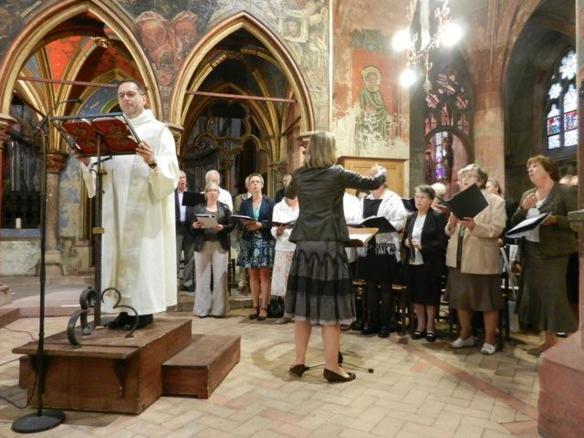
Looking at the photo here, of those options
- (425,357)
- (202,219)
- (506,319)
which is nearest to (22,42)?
(202,219)

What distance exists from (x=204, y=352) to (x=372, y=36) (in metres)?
8.18

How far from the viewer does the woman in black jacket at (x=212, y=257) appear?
18.6 ft

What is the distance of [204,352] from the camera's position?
3.28m

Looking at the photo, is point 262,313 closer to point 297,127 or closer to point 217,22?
point 217,22

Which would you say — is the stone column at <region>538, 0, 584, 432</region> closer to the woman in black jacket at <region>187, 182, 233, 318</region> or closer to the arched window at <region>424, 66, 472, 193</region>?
the woman in black jacket at <region>187, 182, 233, 318</region>

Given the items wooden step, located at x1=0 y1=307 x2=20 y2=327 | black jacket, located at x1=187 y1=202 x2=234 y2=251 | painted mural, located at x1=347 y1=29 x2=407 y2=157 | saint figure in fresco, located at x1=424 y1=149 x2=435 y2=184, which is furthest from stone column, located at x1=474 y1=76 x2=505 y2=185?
wooden step, located at x1=0 y1=307 x2=20 y2=327

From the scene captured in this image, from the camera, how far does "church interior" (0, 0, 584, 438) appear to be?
2666 millimetres

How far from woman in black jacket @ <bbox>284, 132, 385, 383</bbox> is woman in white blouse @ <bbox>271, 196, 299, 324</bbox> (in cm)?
194

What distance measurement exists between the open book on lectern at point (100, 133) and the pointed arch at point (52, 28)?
455 centimetres

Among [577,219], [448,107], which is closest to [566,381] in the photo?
[577,219]

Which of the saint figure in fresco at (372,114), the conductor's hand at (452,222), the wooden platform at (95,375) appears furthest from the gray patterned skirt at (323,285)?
the saint figure in fresco at (372,114)

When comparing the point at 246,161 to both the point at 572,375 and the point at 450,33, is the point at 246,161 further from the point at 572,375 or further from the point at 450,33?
the point at 572,375

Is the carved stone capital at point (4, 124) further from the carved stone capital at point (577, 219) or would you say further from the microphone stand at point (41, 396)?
the carved stone capital at point (577, 219)

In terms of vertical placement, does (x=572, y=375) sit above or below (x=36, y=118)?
below
